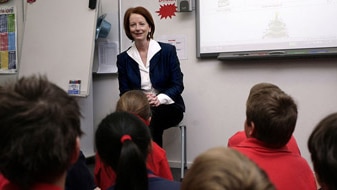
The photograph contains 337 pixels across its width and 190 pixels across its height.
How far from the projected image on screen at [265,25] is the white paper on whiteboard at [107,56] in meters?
0.83

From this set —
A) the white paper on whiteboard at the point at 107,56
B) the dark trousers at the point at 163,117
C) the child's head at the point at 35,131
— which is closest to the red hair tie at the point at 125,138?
the child's head at the point at 35,131

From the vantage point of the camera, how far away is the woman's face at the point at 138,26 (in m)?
2.69

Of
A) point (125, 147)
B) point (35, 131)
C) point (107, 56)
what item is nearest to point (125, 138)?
point (125, 147)

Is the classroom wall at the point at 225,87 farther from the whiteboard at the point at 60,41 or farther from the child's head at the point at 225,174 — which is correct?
the child's head at the point at 225,174

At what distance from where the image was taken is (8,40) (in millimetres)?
3828

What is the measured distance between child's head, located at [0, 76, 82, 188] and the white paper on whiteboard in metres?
2.54

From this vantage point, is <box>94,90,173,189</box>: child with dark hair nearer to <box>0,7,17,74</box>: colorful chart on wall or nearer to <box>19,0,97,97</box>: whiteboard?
<box>19,0,97,97</box>: whiteboard

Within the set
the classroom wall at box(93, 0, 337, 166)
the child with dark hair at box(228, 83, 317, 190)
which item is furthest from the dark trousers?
the child with dark hair at box(228, 83, 317, 190)

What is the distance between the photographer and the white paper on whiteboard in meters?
3.37

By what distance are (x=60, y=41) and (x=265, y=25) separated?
1.81 m

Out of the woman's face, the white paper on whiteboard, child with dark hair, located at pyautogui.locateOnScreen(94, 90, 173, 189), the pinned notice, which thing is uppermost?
the woman's face

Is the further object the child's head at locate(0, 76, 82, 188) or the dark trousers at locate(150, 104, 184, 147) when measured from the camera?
the dark trousers at locate(150, 104, 184, 147)

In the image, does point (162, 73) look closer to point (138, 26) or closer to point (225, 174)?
point (138, 26)

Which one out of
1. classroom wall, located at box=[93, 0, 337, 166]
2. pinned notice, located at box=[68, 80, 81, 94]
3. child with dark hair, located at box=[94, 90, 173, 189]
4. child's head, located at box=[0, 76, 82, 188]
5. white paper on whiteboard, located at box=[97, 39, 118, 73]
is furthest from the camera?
white paper on whiteboard, located at box=[97, 39, 118, 73]
